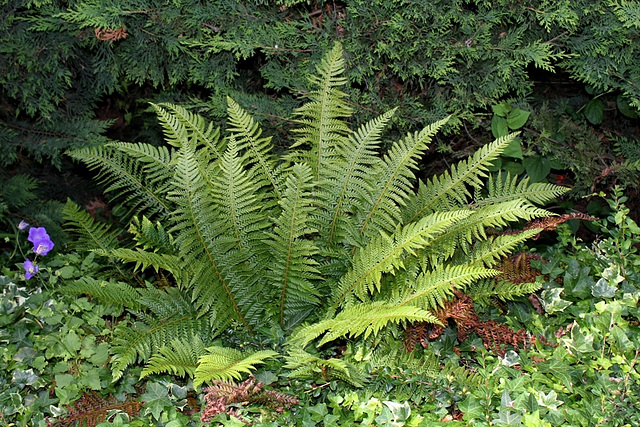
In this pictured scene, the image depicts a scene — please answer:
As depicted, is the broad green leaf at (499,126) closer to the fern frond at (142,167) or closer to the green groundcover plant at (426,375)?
the green groundcover plant at (426,375)

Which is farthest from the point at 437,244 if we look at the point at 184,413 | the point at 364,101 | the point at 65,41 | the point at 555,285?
the point at 65,41

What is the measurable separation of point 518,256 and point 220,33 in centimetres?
180

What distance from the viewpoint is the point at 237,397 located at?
6.37ft

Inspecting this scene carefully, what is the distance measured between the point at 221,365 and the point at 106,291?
620 mm

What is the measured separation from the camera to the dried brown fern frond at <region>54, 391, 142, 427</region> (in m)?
2.00

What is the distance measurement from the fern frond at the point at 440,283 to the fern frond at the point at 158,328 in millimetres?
835

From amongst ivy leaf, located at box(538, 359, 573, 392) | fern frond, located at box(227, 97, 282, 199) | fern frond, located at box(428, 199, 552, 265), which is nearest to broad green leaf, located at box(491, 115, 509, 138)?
fern frond, located at box(428, 199, 552, 265)

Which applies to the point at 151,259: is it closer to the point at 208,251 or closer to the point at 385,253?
the point at 208,251

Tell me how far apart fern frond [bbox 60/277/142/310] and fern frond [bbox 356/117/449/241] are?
0.96m

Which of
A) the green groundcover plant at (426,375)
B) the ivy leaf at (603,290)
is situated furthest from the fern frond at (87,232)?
the ivy leaf at (603,290)

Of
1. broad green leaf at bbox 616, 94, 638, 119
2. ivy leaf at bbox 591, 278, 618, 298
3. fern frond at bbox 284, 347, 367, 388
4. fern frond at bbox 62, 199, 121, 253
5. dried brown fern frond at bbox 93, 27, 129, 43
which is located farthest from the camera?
broad green leaf at bbox 616, 94, 638, 119

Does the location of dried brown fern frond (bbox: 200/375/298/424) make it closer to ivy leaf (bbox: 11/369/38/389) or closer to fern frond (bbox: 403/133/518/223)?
ivy leaf (bbox: 11/369/38/389)

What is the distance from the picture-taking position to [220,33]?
2.93 meters

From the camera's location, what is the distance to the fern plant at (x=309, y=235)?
206 centimetres
